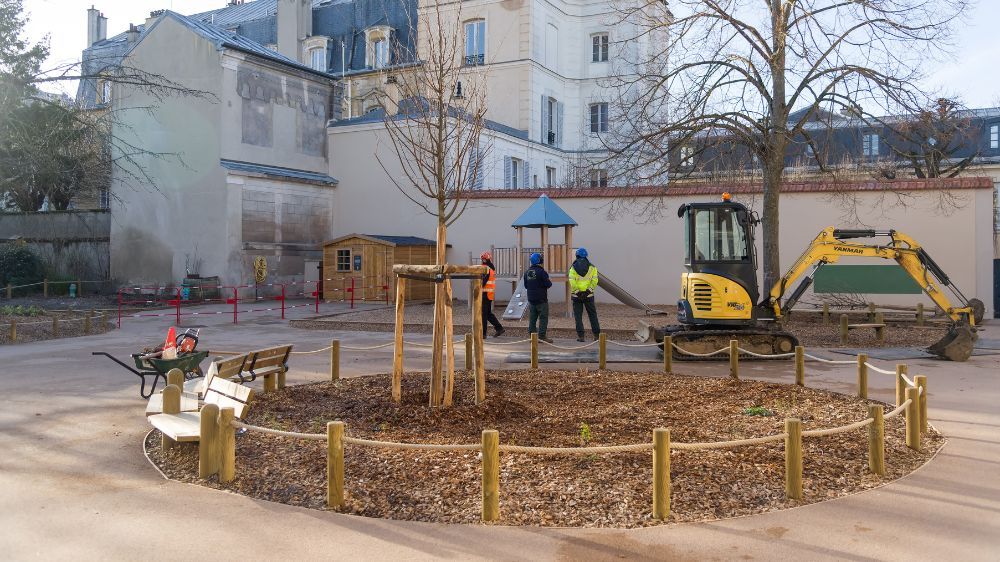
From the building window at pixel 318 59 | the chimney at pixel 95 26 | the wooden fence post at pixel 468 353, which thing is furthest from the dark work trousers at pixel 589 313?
the chimney at pixel 95 26

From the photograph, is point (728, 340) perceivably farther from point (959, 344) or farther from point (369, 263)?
point (369, 263)

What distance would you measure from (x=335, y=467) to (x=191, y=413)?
274cm

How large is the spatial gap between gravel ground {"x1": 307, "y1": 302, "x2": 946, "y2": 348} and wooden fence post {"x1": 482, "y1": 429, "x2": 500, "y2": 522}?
12449 mm

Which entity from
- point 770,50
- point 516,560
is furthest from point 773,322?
point 516,560

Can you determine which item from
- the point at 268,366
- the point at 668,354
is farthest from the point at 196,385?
the point at 668,354

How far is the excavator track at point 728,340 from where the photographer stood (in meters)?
14.9

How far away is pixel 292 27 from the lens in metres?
45.8

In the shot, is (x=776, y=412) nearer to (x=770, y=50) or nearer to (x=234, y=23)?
(x=770, y=50)

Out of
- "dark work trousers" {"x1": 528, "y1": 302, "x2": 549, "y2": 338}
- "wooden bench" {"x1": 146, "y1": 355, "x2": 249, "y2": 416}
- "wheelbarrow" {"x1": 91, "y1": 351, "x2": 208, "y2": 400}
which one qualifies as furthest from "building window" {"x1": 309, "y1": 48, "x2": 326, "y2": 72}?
"wooden bench" {"x1": 146, "y1": 355, "x2": 249, "y2": 416}

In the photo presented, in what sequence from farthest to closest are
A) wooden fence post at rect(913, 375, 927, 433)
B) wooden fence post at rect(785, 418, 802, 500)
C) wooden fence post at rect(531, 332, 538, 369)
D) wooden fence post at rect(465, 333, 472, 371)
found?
wooden fence post at rect(531, 332, 538, 369)
wooden fence post at rect(465, 333, 472, 371)
wooden fence post at rect(913, 375, 927, 433)
wooden fence post at rect(785, 418, 802, 500)

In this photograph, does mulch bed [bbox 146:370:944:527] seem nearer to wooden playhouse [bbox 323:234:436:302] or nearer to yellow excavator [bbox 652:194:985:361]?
yellow excavator [bbox 652:194:985:361]

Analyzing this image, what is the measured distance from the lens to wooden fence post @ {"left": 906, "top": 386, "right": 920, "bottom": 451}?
7.96 metres

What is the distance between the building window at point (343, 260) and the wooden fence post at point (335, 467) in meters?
22.8

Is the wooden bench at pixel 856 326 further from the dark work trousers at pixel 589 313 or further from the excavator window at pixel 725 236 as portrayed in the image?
the dark work trousers at pixel 589 313
